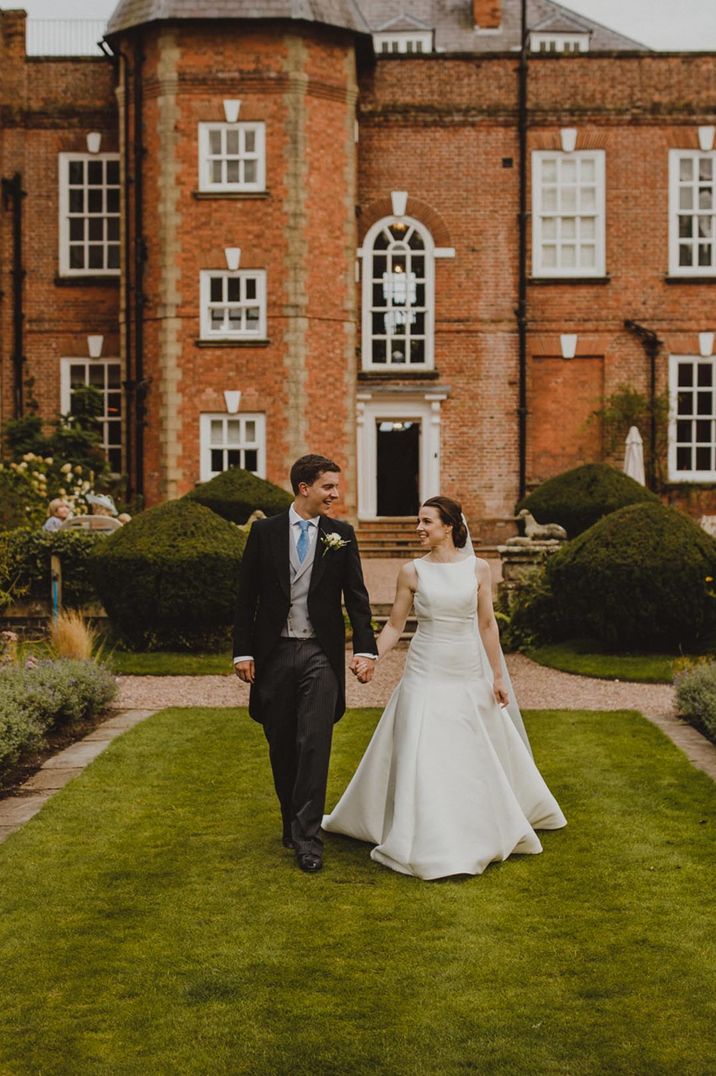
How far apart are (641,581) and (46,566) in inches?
262

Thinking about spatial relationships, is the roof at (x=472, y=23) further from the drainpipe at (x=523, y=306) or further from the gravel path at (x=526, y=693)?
the gravel path at (x=526, y=693)

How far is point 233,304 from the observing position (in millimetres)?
23891

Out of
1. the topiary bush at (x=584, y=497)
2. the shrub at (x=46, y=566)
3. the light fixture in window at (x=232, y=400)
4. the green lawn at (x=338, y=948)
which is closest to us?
the green lawn at (x=338, y=948)

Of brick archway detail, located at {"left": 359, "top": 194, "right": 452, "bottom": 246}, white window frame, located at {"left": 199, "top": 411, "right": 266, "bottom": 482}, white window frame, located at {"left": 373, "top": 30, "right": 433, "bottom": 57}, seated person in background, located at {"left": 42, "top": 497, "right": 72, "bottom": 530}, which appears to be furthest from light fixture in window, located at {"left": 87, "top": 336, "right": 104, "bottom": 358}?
white window frame, located at {"left": 373, "top": 30, "right": 433, "bottom": 57}

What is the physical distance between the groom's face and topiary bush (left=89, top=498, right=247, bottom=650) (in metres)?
7.75

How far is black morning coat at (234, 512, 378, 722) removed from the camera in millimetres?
6664

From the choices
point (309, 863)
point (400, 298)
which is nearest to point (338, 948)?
point (309, 863)

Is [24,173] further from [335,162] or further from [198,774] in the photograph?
[198,774]

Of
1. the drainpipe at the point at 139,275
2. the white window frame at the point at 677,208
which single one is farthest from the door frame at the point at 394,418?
the white window frame at the point at 677,208

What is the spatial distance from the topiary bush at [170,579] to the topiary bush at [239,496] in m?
5.54

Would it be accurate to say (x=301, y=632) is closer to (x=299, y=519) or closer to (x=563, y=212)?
(x=299, y=519)

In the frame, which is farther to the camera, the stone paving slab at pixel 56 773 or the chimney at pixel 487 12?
the chimney at pixel 487 12

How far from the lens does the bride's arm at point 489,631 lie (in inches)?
276

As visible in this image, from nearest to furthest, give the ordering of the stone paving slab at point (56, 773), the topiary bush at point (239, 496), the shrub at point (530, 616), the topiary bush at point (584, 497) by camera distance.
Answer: the stone paving slab at point (56, 773) < the shrub at point (530, 616) < the topiary bush at point (239, 496) < the topiary bush at point (584, 497)
